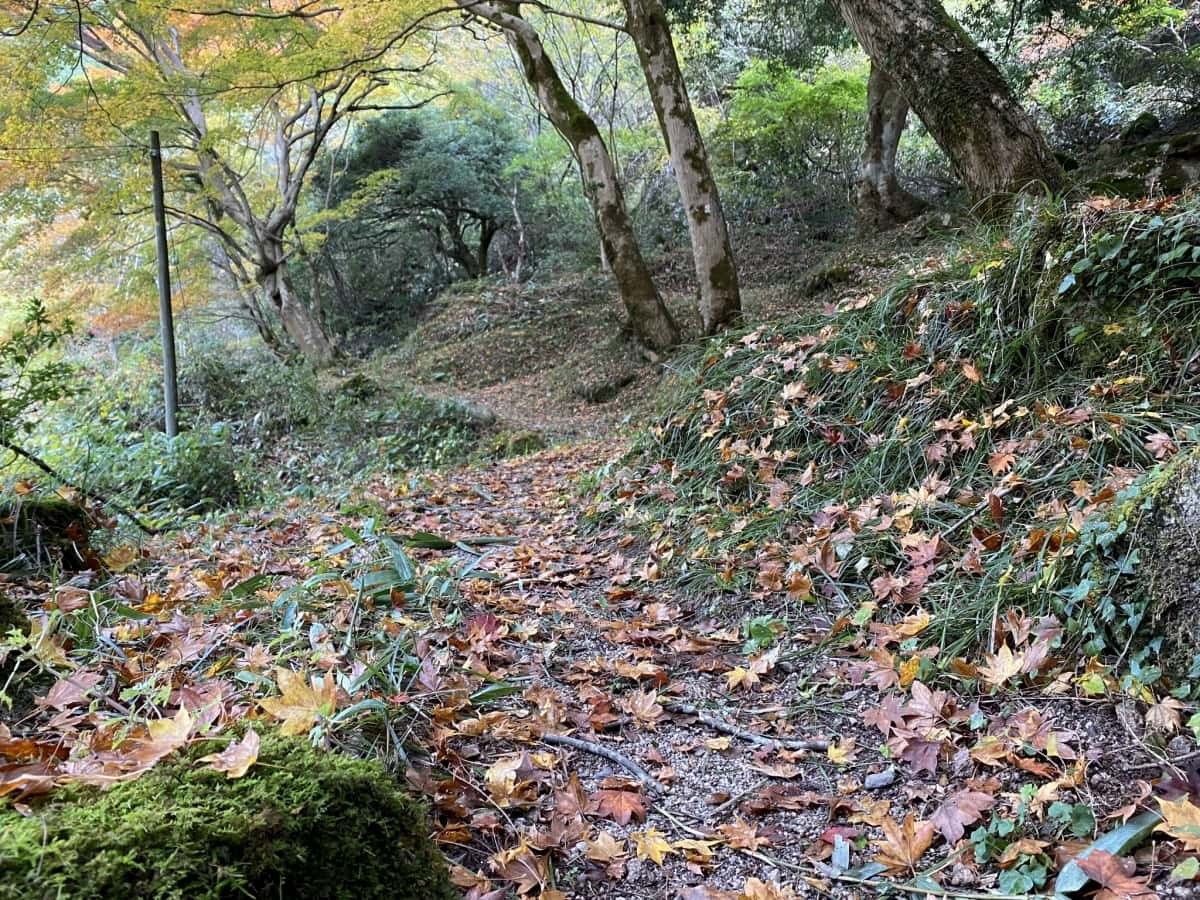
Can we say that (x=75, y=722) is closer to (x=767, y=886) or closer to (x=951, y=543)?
(x=767, y=886)

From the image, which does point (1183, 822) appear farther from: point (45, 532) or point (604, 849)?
point (45, 532)

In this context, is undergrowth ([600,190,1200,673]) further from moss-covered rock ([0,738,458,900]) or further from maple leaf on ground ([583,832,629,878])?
moss-covered rock ([0,738,458,900])

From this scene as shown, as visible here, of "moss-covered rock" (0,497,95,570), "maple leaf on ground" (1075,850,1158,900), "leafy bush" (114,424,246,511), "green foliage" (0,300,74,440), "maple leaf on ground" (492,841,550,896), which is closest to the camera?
"maple leaf on ground" (1075,850,1158,900)

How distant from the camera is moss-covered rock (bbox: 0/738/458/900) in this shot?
33.7 inches

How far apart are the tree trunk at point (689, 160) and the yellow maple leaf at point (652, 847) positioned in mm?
6118

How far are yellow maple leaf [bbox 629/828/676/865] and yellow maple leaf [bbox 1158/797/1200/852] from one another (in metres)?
0.94

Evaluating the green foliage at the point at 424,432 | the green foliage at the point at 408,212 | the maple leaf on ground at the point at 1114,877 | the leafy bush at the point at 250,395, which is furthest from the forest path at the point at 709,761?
the green foliage at the point at 408,212

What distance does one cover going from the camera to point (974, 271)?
11.1ft

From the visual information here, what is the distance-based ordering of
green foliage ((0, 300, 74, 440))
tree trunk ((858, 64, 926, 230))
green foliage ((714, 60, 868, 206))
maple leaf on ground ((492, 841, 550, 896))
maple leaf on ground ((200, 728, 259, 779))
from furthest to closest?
green foliage ((714, 60, 868, 206))
tree trunk ((858, 64, 926, 230))
green foliage ((0, 300, 74, 440))
maple leaf on ground ((492, 841, 550, 896))
maple leaf on ground ((200, 728, 259, 779))

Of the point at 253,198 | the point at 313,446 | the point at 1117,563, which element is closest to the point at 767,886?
the point at 1117,563

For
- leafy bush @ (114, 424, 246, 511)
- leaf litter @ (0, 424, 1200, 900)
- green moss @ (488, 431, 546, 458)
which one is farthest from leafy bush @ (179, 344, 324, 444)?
leaf litter @ (0, 424, 1200, 900)

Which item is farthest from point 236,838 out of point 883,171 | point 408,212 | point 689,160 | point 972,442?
point 408,212

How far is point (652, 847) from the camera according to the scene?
1563 millimetres

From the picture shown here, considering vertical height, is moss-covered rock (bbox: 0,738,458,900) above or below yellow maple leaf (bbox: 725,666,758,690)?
above
